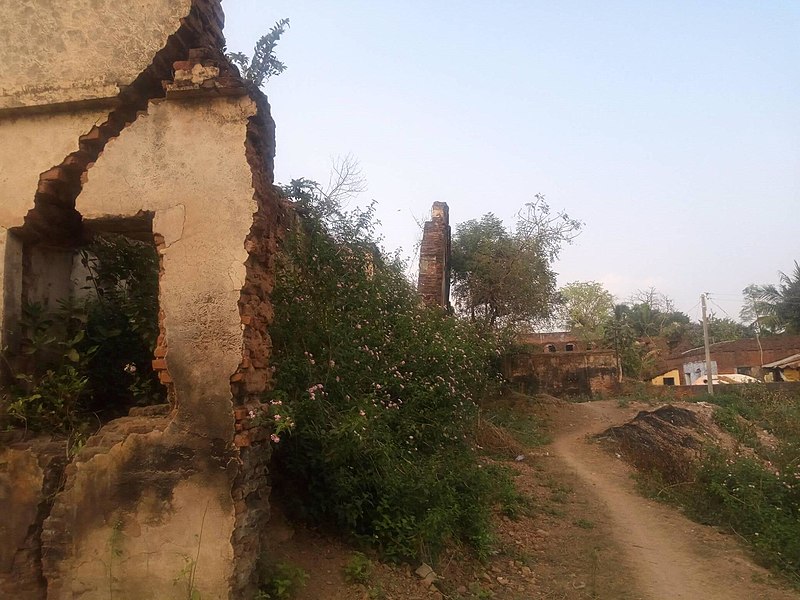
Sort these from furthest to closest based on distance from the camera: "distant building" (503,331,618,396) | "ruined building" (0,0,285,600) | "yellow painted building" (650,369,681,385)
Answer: "yellow painted building" (650,369,681,385) → "distant building" (503,331,618,396) → "ruined building" (0,0,285,600)

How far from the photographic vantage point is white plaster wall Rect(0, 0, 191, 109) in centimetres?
473

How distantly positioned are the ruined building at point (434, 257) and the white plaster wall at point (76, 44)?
10399 millimetres

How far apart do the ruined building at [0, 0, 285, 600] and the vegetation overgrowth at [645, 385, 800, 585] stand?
5258 millimetres

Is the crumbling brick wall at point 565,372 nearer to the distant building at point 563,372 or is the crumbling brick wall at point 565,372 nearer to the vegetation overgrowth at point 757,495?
the distant building at point 563,372

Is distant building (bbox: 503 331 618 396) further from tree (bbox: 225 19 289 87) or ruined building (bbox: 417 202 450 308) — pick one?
tree (bbox: 225 19 289 87)

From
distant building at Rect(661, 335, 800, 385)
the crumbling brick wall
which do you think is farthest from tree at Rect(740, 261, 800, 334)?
the crumbling brick wall

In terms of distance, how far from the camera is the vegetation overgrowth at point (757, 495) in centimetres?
636

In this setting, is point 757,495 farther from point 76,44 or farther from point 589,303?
point 589,303

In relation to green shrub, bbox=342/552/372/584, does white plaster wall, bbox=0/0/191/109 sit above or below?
above

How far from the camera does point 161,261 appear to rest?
14.5 feet

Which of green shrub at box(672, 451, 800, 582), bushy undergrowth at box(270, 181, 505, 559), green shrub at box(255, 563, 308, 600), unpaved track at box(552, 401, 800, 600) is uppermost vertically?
bushy undergrowth at box(270, 181, 505, 559)

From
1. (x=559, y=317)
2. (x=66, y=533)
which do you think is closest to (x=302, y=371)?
(x=66, y=533)

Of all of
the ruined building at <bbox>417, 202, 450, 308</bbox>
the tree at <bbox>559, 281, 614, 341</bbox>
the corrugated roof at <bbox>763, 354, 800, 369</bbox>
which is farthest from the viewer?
the tree at <bbox>559, 281, 614, 341</bbox>

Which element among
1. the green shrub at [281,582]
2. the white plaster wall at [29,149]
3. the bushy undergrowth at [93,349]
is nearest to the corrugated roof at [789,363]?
the green shrub at [281,582]
